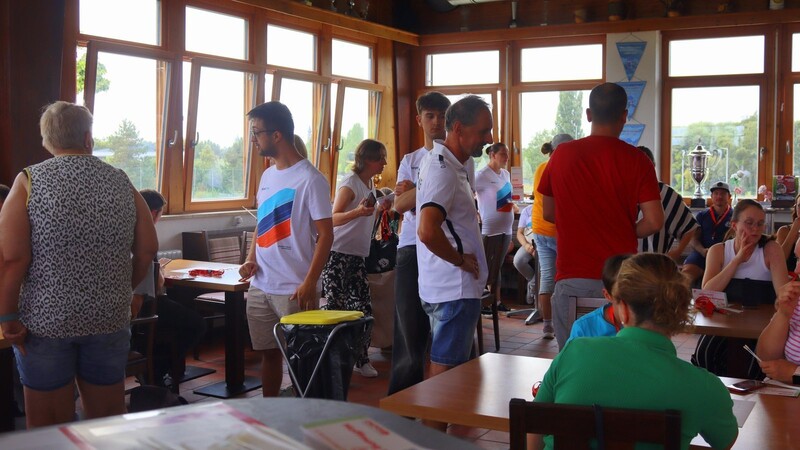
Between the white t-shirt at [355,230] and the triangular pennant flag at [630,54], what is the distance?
5.46 metres

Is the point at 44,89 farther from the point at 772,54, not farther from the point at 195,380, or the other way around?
the point at 772,54

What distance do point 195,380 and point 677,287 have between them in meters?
4.16

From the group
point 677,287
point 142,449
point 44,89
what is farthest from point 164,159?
point 142,449

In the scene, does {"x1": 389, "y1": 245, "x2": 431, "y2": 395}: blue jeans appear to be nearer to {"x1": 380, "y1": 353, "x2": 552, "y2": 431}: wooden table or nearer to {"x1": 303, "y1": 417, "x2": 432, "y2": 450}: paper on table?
{"x1": 380, "y1": 353, "x2": 552, "y2": 431}: wooden table

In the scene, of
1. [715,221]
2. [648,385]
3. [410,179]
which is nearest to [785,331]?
[648,385]

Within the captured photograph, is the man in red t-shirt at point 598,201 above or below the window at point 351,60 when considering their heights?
below

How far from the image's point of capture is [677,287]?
2.06 m

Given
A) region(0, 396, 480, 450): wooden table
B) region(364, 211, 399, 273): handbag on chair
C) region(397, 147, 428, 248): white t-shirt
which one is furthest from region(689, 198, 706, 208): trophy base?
region(0, 396, 480, 450): wooden table

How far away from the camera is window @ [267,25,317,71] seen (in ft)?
28.9

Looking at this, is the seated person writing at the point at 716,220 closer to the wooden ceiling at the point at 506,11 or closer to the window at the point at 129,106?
the wooden ceiling at the point at 506,11

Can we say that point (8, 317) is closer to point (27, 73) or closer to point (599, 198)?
point (599, 198)

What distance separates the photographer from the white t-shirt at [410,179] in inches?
151

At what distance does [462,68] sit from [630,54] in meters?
2.14

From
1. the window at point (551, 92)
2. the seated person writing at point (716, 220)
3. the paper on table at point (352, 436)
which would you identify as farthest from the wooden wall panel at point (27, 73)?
the window at point (551, 92)
